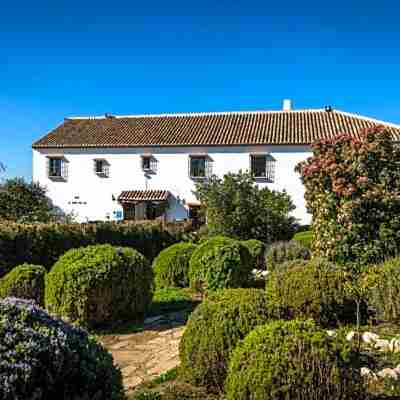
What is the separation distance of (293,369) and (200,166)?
82.2 feet

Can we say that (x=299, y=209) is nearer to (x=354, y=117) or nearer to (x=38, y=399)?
(x=354, y=117)

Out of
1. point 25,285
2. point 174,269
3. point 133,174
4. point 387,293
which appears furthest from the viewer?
point 133,174

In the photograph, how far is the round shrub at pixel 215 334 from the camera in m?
4.40

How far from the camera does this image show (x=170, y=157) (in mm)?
28750

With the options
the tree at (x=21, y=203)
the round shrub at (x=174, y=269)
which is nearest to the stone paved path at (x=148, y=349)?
the round shrub at (x=174, y=269)

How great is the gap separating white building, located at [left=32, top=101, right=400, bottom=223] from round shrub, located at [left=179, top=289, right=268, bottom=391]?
22.3m

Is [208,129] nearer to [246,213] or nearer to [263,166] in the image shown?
[263,166]

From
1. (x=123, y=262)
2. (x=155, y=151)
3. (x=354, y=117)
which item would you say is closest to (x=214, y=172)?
(x=155, y=151)

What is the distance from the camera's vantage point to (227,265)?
31.3ft

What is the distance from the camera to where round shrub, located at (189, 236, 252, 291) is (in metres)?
9.53

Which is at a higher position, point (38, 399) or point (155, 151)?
point (155, 151)

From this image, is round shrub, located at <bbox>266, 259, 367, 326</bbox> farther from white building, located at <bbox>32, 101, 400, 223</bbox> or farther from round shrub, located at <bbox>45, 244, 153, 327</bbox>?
white building, located at <bbox>32, 101, 400, 223</bbox>

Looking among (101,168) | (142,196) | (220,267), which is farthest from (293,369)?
(101,168)

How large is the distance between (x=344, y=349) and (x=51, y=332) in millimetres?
2299
